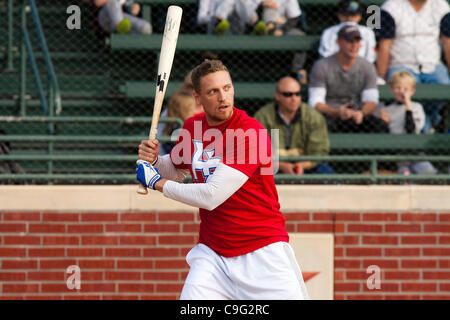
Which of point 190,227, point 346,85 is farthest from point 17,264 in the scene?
point 346,85

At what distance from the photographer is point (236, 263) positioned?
481 centimetres

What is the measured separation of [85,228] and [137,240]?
476mm

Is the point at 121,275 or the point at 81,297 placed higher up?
the point at 121,275

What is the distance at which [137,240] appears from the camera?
7387 millimetres

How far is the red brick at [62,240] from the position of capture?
7359 mm

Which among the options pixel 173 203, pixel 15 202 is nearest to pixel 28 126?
pixel 15 202

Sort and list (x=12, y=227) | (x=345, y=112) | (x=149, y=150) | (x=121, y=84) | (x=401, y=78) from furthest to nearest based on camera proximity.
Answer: (x=121, y=84), (x=401, y=78), (x=345, y=112), (x=12, y=227), (x=149, y=150)

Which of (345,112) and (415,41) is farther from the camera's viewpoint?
(415,41)

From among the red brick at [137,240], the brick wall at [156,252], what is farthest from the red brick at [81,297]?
the red brick at [137,240]

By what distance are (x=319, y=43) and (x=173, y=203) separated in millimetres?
2570

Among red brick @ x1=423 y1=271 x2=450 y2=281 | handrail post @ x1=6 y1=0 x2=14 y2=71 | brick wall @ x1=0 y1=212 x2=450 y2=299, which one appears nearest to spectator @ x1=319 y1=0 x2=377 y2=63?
brick wall @ x1=0 y1=212 x2=450 y2=299

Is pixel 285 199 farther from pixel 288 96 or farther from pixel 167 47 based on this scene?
pixel 167 47

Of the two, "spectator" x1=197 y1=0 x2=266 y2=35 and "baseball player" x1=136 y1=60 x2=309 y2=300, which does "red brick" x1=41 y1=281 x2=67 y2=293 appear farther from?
"spectator" x1=197 y1=0 x2=266 y2=35

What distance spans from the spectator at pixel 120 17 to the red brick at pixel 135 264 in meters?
2.59
